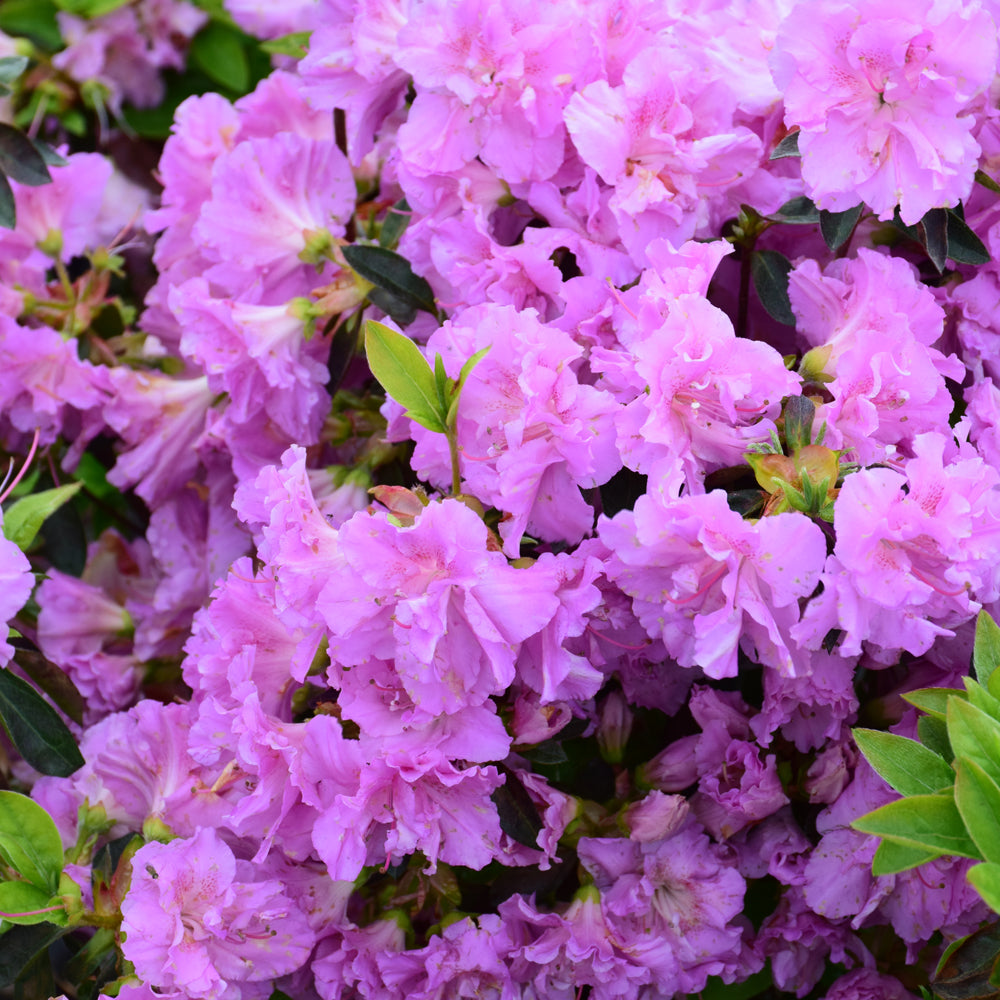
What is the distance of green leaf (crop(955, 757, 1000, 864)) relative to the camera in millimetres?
674

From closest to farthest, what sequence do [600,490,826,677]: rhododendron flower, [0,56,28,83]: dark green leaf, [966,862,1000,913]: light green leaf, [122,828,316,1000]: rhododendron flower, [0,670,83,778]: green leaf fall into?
[966,862,1000,913]: light green leaf, [600,490,826,677]: rhododendron flower, [122,828,316,1000]: rhododendron flower, [0,670,83,778]: green leaf, [0,56,28,83]: dark green leaf

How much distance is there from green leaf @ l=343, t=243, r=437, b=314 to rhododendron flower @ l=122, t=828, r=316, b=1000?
462 mm

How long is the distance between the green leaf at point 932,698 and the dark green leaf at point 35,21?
4.37ft

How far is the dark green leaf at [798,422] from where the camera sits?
811mm

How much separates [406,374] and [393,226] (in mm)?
344

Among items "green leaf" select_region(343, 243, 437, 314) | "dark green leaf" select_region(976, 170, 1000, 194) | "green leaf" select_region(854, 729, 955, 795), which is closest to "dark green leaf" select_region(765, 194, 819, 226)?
"dark green leaf" select_region(976, 170, 1000, 194)

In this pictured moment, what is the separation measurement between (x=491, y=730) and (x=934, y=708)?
0.29m

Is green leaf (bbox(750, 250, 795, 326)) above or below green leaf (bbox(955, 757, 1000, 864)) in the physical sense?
above

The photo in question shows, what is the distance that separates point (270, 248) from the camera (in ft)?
3.56

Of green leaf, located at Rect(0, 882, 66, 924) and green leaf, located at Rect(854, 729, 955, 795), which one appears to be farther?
green leaf, located at Rect(0, 882, 66, 924)

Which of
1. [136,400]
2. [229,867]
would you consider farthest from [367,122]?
[229,867]

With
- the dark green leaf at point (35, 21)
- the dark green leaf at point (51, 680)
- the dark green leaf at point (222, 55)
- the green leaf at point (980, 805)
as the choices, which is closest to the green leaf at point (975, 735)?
the green leaf at point (980, 805)

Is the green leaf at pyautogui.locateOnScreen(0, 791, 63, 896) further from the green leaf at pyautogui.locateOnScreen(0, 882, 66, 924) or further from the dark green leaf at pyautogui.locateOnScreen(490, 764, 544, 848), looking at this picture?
the dark green leaf at pyautogui.locateOnScreen(490, 764, 544, 848)

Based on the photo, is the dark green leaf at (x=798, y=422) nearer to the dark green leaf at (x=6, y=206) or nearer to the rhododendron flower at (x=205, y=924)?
the rhododendron flower at (x=205, y=924)
